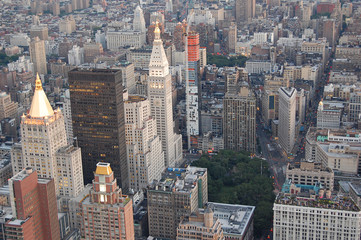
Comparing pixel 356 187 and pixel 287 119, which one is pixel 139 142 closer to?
pixel 287 119

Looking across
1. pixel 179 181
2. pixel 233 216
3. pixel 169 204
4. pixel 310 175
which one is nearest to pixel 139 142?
pixel 179 181

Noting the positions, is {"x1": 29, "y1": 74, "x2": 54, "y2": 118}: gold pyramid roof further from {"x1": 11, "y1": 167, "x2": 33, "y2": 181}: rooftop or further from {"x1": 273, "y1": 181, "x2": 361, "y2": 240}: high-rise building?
{"x1": 273, "y1": 181, "x2": 361, "y2": 240}: high-rise building

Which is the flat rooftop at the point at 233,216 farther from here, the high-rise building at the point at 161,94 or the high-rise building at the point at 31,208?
the high-rise building at the point at 161,94

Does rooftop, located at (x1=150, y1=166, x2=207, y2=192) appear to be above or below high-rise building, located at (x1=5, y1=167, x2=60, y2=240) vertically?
below

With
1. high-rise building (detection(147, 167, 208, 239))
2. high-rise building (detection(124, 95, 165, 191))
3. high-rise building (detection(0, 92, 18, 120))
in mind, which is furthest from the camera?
high-rise building (detection(0, 92, 18, 120))

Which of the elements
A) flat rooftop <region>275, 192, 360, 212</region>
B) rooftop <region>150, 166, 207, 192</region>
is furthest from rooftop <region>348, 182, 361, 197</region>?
rooftop <region>150, 166, 207, 192</region>

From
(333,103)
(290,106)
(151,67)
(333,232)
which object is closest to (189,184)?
(333,232)
